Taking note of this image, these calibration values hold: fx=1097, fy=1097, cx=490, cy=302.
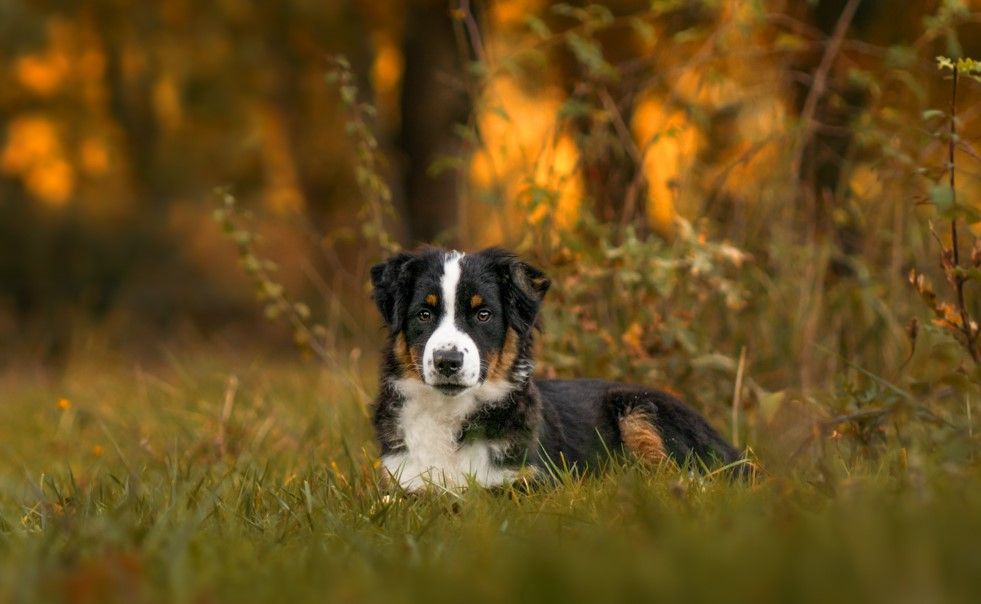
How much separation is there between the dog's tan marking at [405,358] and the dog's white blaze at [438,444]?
0.13 ft

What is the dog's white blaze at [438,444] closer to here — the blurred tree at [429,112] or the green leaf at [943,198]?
the green leaf at [943,198]

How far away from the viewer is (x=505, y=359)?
15.5 ft

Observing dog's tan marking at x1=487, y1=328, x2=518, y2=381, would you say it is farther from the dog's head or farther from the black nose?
the black nose

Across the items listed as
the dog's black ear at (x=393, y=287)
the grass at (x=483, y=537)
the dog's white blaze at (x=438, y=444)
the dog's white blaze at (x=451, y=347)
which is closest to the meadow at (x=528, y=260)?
the grass at (x=483, y=537)

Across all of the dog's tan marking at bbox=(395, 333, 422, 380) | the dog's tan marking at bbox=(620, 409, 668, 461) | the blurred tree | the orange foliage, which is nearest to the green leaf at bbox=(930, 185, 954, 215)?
the dog's tan marking at bbox=(620, 409, 668, 461)

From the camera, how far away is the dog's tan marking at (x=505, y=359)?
15.2 ft

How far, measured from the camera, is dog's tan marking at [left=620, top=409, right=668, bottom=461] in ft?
16.0

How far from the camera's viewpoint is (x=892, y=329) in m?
6.35

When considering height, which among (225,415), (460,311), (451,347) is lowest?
(225,415)

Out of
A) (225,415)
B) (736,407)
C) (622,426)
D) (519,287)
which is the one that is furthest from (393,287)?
(225,415)

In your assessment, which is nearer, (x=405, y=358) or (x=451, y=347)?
(x=451, y=347)

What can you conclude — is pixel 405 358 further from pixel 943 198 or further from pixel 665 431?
pixel 943 198

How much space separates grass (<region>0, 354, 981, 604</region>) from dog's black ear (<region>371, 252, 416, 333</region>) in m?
0.64

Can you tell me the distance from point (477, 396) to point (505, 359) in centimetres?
20
